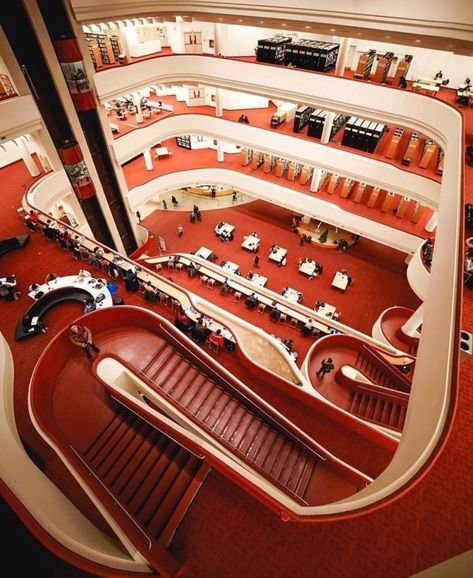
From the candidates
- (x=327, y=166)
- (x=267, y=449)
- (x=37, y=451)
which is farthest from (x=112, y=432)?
(x=327, y=166)

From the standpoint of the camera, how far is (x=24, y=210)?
11.5m

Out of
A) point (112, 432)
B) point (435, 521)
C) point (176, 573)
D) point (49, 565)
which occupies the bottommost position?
point (112, 432)

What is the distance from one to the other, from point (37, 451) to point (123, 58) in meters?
15.6

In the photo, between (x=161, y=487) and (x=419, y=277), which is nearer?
(x=161, y=487)

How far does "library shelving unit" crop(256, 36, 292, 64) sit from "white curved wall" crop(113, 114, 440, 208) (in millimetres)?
2603

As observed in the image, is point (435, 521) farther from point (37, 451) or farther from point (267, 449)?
point (37, 451)

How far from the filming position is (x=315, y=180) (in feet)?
50.1

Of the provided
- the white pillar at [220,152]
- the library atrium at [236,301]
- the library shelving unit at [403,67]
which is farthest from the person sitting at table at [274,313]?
the library shelving unit at [403,67]

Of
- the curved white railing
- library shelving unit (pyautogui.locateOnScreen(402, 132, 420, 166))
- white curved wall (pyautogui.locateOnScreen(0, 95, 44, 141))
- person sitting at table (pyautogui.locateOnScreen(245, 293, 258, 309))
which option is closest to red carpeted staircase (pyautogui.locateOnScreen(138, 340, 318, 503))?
the curved white railing

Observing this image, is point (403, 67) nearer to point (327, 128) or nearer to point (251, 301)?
point (327, 128)

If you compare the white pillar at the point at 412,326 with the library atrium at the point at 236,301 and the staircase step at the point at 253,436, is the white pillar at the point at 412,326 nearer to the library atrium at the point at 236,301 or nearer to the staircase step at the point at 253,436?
the library atrium at the point at 236,301

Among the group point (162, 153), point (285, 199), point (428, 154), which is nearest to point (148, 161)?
point (162, 153)

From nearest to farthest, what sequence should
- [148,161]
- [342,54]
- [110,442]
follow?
[110,442] < [342,54] < [148,161]

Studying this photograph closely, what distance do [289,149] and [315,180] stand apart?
207 cm
